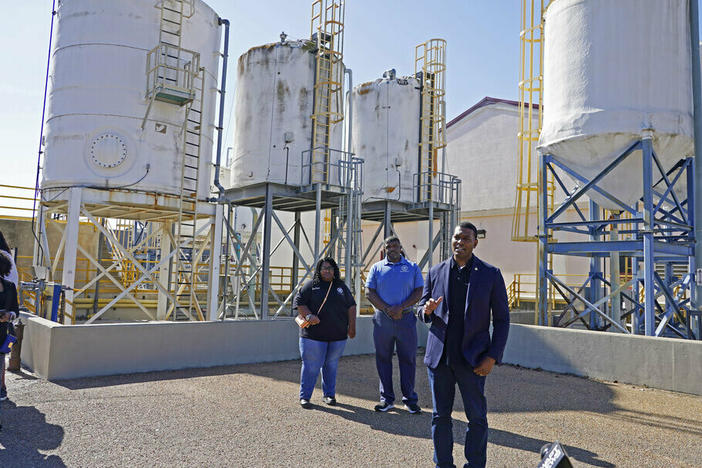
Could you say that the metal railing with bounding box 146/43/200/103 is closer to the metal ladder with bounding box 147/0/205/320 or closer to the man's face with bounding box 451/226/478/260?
the metal ladder with bounding box 147/0/205/320

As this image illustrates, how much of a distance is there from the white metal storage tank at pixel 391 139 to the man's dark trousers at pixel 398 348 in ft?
39.6

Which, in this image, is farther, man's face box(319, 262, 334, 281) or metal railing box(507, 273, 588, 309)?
metal railing box(507, 273, 588, 309)

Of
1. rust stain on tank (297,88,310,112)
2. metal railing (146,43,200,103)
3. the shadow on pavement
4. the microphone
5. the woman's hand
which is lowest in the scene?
the shadow on pavement

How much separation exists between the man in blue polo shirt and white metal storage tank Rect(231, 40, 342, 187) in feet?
27.9

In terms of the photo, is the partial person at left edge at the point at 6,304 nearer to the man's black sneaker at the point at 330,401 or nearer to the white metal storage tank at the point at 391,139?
the man's black sneaker at the point at 330,401

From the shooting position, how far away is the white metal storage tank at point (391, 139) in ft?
60.4

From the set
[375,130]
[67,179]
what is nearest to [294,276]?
[375,130]

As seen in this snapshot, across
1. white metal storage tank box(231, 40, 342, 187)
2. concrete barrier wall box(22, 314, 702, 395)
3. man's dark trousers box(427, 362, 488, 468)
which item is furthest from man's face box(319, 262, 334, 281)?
white metal storage tank box(231, 40, 342, 187)

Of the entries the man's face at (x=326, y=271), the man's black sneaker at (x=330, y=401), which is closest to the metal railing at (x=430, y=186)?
the man's face at (x=326, y=271)

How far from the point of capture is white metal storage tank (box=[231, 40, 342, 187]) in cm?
1459

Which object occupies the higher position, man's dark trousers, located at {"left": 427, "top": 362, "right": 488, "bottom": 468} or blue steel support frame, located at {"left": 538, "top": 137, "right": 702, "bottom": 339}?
blue steel support frame, located at {"left": 538, "top": 137, "right": 702, "bottom": 339}

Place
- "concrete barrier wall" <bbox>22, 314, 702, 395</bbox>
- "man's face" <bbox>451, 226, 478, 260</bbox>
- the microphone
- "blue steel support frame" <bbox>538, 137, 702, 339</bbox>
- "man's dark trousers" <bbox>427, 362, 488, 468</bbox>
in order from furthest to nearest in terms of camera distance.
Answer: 1. "blue steel support frame" <bbox>538, 137, 702, 339</bbox>
2. "concrete barrier wall" <bbox>22, 314, 702, 395</bbox>
3. "man's face" <bbox>451, 226, 478, 260</bbox>
4. "man's dark trousers" <bbox>427, 362, 488, 468</bbox>
5. the microphone

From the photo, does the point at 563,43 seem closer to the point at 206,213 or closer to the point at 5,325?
the point at 206,213

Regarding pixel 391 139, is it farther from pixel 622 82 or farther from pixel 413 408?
pixel 413 408
